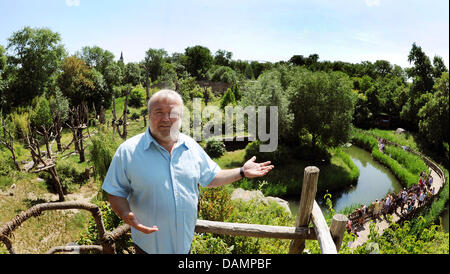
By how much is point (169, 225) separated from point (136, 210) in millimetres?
273

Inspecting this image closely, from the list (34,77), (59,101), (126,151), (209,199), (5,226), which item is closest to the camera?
(126,151)

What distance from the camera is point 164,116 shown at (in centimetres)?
219

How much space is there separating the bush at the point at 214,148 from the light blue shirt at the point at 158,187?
1586 centimetres

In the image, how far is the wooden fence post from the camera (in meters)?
2.86

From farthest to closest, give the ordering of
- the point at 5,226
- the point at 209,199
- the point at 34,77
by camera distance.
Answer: the point at 34,77
the point at 209,199
the point at 5,226

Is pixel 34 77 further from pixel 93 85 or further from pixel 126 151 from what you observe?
pixel 126 151

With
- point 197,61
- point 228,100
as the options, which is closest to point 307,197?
point 228,100

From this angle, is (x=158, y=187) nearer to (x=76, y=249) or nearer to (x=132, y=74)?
(x=76, y=249)

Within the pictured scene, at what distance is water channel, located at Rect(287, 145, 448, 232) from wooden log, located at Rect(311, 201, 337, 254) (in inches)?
411

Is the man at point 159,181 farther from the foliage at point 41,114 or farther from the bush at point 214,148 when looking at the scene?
the foliage at point 41,114

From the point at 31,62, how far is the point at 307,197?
948 inches

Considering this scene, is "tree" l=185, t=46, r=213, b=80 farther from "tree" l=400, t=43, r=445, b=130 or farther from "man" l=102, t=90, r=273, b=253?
"man" l=102, t=90, r=273, b=253
